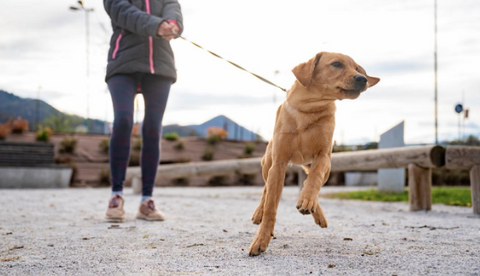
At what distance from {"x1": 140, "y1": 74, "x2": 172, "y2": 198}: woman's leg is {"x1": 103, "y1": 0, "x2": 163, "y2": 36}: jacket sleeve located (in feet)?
1.58

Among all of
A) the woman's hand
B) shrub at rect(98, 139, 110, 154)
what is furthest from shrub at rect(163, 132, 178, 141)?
the woman's hand

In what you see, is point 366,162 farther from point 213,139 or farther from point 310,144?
point 213,139

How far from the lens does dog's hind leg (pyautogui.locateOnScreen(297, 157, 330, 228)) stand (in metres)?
2.24

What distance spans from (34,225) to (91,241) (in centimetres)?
126

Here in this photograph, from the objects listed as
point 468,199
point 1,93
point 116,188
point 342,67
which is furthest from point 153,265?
point 468,199

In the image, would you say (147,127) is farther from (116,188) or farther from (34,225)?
(34,225)

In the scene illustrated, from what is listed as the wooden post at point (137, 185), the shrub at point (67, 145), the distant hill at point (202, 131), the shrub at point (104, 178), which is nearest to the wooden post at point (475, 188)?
the wooden post at point (137, 185)

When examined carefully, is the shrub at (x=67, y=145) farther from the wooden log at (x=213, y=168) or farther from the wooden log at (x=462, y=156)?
the wooden log at (x=462, y=156)

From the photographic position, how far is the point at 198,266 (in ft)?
7.25

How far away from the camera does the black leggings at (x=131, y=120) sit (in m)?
3.99

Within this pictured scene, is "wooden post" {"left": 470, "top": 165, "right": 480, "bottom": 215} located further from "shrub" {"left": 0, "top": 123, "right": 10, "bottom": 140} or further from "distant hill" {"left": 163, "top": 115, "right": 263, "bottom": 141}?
"shrub" {"left": 0, "top": 123, "right": 10, "bottom": 140}

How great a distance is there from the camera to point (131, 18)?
3846mm

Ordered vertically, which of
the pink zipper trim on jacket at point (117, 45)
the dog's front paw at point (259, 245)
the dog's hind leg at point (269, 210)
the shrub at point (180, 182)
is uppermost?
the pink zipper trim on jacket at point (117, 45)

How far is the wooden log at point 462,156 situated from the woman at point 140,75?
3.39 meters
